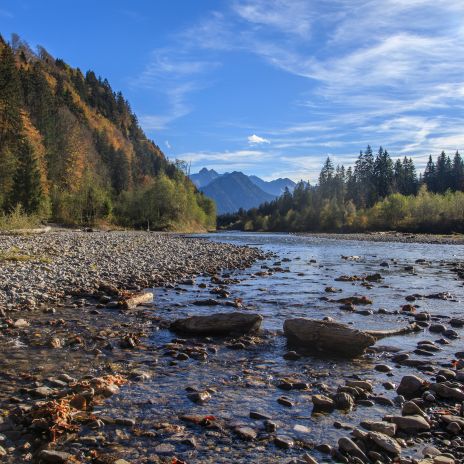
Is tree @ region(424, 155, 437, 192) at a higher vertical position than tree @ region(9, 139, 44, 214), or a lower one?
higher

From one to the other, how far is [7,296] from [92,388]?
810 cm

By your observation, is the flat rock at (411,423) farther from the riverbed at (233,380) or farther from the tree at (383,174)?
the tree at (383,174)

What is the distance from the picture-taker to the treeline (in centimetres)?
11906

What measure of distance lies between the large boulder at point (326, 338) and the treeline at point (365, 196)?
108 metres

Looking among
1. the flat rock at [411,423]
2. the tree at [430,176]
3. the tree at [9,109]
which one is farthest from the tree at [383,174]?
the flat rock at [411,423]

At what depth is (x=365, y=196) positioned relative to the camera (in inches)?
6398

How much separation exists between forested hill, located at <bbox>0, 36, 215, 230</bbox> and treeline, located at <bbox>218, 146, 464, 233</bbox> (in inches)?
1394

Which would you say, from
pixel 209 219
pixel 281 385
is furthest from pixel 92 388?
pixel 209 219

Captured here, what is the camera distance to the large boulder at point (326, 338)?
9.77m

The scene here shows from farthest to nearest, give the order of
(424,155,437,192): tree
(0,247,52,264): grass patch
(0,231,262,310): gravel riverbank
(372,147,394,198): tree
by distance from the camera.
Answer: (424,155,437,192): tree < (372,147,394,198): tree < (0,247,52,264): grass patch < (0,231,262,310): gravel riverbank

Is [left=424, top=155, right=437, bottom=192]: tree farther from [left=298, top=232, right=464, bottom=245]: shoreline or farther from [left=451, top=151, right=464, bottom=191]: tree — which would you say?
[left=298, top=232, right=464, bottom=245]: shoreline

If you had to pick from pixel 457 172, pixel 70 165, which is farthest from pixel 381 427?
pixel 457 172

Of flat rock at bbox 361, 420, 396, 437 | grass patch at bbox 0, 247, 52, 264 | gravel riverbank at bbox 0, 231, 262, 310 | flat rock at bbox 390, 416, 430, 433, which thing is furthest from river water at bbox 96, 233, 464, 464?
grass patch at bbox 0, 247, 52, 264

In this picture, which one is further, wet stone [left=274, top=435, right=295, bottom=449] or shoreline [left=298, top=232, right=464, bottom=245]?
shoreline [left=298, top=232, right=464, bottom=245]
